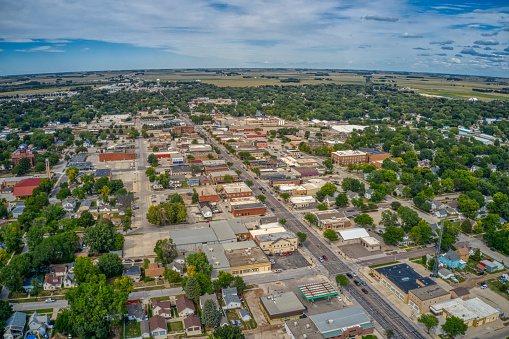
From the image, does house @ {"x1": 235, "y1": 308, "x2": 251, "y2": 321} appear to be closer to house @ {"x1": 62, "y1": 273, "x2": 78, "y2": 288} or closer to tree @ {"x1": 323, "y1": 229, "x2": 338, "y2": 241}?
house @ {"x1": 62, "y1": 273, "x2": 78, "y2": 288}

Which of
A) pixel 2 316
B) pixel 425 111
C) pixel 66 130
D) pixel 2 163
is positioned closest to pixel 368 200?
pixel 2 316

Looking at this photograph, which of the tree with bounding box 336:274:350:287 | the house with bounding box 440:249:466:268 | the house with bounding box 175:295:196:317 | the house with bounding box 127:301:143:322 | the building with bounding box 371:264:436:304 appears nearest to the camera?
the house with bounding box 127:301:143:322

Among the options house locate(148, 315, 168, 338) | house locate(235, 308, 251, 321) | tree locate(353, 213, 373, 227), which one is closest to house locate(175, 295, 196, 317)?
house locate(148, 315, 168, 338)

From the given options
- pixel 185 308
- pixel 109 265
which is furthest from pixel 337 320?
pixel 109 265

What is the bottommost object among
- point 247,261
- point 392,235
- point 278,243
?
point 247,261

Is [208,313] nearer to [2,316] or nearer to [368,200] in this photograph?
[2,316]

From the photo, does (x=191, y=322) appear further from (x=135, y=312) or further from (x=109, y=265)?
(x=109, y=265)
